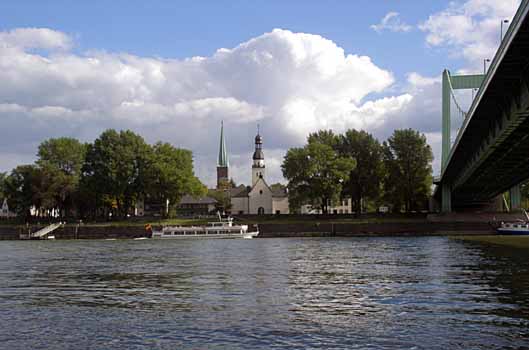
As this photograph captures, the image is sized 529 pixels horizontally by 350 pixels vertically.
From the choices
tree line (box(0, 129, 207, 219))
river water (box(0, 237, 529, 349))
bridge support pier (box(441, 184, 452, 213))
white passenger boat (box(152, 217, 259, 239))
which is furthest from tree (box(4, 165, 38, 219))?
river water (box(0, 237, 529, 349))

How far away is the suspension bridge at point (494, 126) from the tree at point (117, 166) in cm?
4357

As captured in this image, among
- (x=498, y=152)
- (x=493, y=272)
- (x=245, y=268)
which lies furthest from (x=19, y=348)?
(x=498, y=152)

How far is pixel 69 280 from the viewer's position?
28.3m

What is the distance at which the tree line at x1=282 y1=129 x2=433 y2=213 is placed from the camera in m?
95.6

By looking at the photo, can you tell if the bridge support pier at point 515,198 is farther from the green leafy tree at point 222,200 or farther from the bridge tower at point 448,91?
the green leafy tree at point 222,200

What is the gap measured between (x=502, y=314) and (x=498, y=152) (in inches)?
1107

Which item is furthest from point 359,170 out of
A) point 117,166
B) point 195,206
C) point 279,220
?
point 195,206

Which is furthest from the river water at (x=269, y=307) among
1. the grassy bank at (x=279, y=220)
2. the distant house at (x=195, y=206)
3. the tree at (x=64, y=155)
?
the distant house at (x=195, y=206)

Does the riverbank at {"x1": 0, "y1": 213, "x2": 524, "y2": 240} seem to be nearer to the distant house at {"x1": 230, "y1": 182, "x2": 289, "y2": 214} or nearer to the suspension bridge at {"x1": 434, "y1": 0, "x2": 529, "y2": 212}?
the suspension bridge at {"x1": 434, "y1": 0, "x2": 529, "y2": 212}

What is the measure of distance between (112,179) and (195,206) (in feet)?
130

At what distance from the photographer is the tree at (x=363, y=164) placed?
3959 inches

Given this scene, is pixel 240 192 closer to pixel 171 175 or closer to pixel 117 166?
pixel 171 175

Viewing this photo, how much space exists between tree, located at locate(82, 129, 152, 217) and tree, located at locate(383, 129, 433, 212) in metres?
35.5

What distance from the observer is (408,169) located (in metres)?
Answer: 98.2
